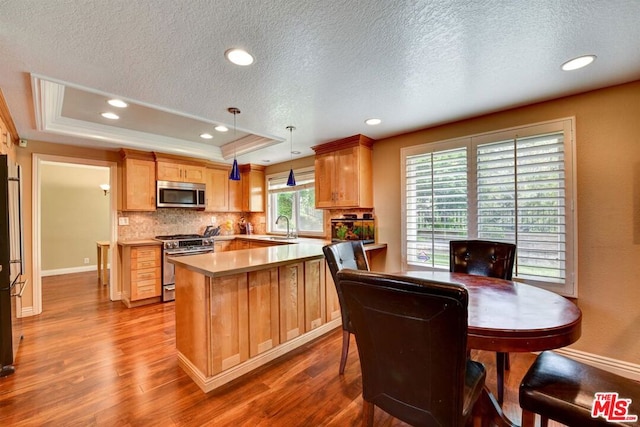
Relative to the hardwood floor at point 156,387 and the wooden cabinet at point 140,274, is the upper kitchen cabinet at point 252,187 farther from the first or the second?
the hardwood floor at point 156,387

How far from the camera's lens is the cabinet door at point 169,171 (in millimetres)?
4316

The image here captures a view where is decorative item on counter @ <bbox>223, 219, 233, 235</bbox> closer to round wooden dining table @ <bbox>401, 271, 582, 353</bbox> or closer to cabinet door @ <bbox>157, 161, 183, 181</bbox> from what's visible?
cabinet door @ <bbox>157, 161, 183, 181</bbox>

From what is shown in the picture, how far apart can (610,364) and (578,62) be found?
7.88 feet

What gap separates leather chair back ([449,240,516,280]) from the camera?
7.36ft

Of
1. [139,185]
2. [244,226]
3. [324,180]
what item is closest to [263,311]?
[324,180]

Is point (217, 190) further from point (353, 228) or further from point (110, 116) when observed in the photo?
point (353, 228)

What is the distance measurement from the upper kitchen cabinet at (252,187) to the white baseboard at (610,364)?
4.93 metres

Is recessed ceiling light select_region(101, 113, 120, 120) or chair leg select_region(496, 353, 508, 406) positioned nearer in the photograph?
chair leg select_region(496, 353, 508, 406)

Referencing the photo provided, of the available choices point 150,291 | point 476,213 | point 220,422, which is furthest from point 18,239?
point 476,213

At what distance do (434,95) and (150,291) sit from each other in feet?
14.6

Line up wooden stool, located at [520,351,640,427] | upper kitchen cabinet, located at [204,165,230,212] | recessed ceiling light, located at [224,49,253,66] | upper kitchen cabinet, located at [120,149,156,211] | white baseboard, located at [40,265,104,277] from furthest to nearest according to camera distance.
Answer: white baseboard, located at [40,265,104,277] < upper kitchen cabinet, located at [204,165,230,212] < upper kitchen cabinet, located at [120,149,156,211] < recessed ceiling light, located at [224,49,253,66] < wooden stool, located at [520,351,640,427]

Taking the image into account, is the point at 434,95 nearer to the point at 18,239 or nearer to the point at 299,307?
the point at 299,307

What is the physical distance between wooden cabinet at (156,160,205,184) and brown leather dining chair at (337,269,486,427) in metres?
4.24

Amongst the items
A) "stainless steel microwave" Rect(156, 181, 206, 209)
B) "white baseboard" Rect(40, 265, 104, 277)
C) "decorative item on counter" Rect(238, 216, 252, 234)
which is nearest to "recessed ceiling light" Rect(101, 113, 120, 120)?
"stainless steel microwave" Rect(156, 181, 206, 209)
